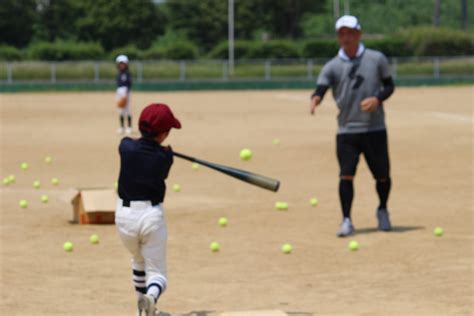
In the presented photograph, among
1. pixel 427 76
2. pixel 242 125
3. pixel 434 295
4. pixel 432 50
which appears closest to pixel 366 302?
pixel 434 295

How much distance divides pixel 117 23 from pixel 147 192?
219 feet

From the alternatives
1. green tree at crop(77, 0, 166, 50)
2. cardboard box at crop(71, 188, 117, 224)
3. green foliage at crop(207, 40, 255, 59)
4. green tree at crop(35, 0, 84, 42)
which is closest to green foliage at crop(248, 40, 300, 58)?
green foliage at crop(207, 40, 255, 59)

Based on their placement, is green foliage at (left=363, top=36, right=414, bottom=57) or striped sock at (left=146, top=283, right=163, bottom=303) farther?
green foliage at (left=363, top=36, right=414, bottom=57)

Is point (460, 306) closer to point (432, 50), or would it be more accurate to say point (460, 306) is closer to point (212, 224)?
point (212, 224)

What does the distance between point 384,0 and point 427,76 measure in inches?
1755

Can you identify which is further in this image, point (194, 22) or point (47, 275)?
point (194, 22)

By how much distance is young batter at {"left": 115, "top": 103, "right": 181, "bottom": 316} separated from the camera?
639cm

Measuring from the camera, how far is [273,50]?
204 ft

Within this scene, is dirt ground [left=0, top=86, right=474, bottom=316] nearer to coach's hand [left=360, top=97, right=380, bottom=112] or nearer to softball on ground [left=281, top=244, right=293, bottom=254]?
softball on ground [left=281, top=244, right=293, bottom=254]

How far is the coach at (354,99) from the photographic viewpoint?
33.9ft

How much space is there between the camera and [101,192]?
11234 millimetres

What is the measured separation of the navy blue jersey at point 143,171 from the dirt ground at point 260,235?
97cm

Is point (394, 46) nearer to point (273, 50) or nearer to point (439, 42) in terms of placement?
point (439, 42)

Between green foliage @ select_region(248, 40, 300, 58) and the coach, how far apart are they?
51738 mm
